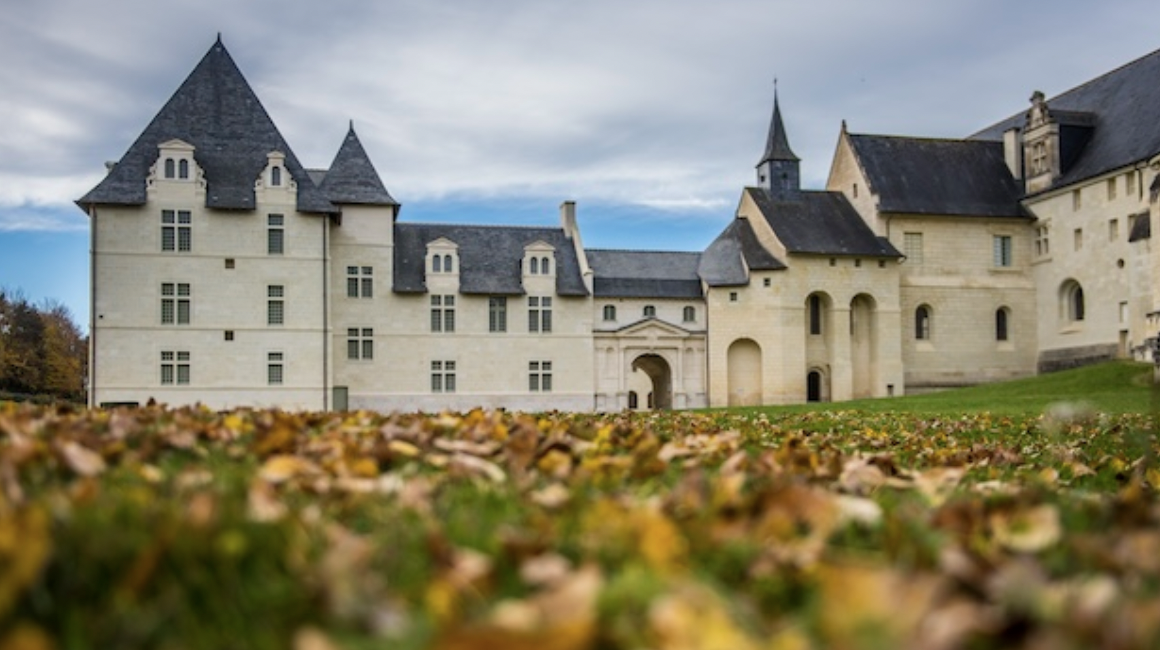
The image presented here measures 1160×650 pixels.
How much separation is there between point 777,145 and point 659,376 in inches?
604

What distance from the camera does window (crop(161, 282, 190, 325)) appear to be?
43344 mm

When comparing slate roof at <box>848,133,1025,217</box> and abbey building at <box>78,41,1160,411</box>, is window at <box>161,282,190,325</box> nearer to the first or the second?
abbey building at <box>78,41,1160,411</box>

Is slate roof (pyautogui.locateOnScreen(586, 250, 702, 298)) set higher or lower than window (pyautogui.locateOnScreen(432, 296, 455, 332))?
higher

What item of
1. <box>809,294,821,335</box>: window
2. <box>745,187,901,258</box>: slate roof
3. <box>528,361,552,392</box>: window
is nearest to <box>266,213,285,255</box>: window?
<box>528,361,552,392</box>: window

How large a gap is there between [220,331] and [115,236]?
545cm

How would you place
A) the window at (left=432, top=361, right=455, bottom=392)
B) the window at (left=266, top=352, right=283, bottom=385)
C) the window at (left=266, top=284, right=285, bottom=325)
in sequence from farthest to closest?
1. the window at (left=432, top=361, right=455, bottom=392)
2. the window at (left=266, top=284, right=285, bottom=325)
3. the window at (left=266, top=352, right=283, bottom=385)

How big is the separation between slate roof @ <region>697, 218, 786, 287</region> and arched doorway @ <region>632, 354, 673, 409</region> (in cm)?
447

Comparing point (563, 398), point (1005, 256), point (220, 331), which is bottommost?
point (563, 398)

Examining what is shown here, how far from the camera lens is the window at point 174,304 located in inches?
1706

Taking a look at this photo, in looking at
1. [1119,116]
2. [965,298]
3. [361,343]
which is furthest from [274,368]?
[1119,116]

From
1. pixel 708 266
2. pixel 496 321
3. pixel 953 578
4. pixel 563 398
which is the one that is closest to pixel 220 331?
pixel 496 321

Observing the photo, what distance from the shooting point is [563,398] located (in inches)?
1937

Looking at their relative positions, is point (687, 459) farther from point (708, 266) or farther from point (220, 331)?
point (708, 266)

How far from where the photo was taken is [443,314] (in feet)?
159
